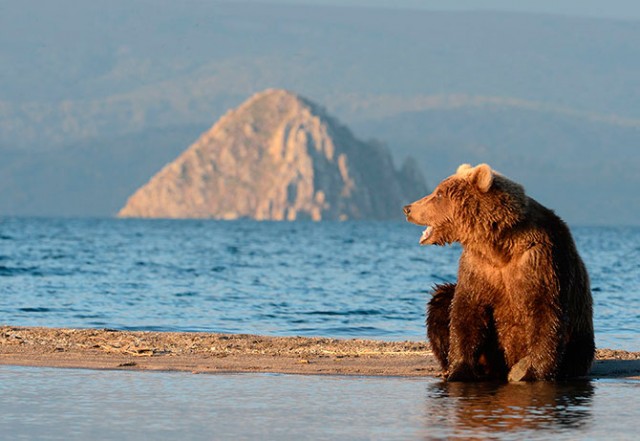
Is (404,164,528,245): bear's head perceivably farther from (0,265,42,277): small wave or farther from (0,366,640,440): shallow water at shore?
(0,265,42,277): small wave

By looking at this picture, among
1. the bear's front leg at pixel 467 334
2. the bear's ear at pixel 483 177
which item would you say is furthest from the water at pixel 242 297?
the bear's ear at pixel 483 177

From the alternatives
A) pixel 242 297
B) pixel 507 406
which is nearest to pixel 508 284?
pixel 507 406

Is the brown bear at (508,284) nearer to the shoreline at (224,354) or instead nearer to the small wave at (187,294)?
the shoreline at (224,354)

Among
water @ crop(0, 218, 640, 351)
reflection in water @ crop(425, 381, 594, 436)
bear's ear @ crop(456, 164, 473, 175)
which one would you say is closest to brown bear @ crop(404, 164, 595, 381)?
bear's ear @ crop(456, 164, 473, 175)

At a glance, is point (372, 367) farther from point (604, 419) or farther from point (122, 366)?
point (604, 419)

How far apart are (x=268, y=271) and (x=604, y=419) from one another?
2931cm

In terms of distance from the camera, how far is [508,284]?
9.34 metres

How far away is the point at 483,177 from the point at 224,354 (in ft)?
12.0

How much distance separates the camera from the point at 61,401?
320 inches

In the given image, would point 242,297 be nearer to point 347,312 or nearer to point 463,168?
point 347,312

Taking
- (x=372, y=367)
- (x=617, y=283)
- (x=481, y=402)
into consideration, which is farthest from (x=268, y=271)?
(x=481, y=402)

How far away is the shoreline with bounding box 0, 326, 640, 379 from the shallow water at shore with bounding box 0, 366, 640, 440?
547 millimetres

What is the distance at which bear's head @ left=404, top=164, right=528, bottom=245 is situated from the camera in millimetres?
9289

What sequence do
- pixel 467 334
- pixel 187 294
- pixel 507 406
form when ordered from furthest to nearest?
pixel 187 294, pixel 467 334, pixel 507 406
